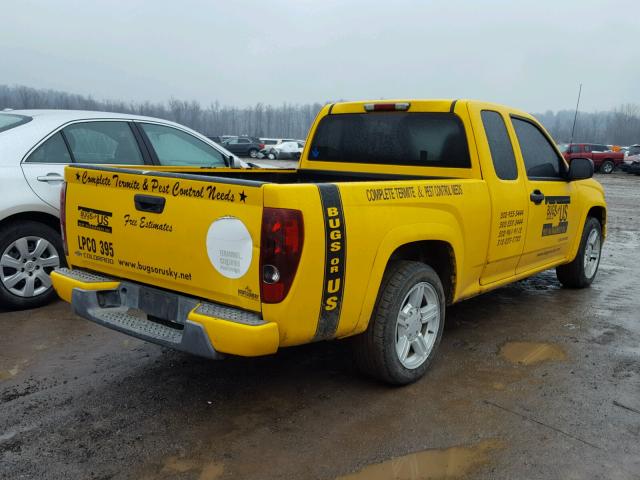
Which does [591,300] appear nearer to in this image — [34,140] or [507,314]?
[507,314]

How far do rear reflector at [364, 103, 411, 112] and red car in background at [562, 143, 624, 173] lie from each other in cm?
2781

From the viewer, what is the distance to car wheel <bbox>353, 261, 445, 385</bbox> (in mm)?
3432

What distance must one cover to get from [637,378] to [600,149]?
30.6 m

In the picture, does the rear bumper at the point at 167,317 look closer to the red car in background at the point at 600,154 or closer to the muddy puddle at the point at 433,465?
the muddy puddle at the point at 433,465

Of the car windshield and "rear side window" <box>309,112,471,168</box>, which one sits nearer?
"rear side window" <box>309,112,471,168</box>

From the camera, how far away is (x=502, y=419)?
3320mm

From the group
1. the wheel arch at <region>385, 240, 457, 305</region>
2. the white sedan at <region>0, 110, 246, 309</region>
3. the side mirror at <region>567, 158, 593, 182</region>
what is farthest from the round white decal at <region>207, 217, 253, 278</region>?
the side mirror at <region>567, 158, 593, 182</region>

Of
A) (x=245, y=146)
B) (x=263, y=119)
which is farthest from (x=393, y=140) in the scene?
(x=263, y=119)

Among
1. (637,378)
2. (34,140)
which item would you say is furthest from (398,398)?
(34,140)

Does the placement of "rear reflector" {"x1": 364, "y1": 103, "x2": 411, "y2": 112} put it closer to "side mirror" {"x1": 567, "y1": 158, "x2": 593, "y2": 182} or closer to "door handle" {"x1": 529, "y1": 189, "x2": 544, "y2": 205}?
"door handle" {"x1": 529, "y1": 189, "x2": 544, "y2": 205}

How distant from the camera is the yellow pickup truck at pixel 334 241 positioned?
9.23 feet

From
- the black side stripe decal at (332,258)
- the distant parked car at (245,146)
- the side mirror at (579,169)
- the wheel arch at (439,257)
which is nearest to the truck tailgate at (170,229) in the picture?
the black side stripe decal at (332,258)

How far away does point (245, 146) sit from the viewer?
4344 centimetres

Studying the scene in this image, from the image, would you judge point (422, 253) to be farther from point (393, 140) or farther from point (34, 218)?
point (34, 218)
